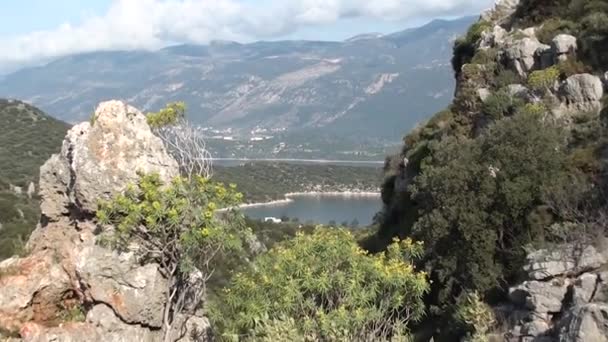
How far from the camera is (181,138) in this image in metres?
13.7

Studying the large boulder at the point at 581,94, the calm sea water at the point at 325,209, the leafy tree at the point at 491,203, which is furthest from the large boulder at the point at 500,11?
the calm sea water at the point at 325,209

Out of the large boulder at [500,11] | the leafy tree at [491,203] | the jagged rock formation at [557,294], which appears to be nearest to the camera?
the jagged rock formation at [557,294]

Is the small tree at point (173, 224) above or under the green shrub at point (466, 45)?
under

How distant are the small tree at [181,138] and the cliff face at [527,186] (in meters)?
5.52

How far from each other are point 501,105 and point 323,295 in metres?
11.5

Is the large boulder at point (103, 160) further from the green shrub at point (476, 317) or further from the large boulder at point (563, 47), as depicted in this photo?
the large boulder at point (563, 47)

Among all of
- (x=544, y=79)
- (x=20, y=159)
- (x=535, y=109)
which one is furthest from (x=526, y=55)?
(x=20, y=159)

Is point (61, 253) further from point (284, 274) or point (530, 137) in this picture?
point (530, 137)

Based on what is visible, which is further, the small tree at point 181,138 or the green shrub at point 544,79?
the green shrub at point 544,79

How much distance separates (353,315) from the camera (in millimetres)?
11289

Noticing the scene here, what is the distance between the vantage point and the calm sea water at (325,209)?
11034 cm

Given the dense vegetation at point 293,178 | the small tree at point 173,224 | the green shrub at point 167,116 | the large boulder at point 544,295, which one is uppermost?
the green shrub at point 167,116

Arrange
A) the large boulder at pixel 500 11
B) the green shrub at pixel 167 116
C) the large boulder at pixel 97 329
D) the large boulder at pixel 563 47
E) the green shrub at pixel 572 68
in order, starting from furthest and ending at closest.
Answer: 1. the large boulder at pixel 500 11
2. the large boulder at pixel 563 47
3. the green shrub at pixel 572 68
4. the green shrub at pixel 167 116
5. the large boulder at pixel 97 329

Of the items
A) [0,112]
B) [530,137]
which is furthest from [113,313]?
[0,112]
